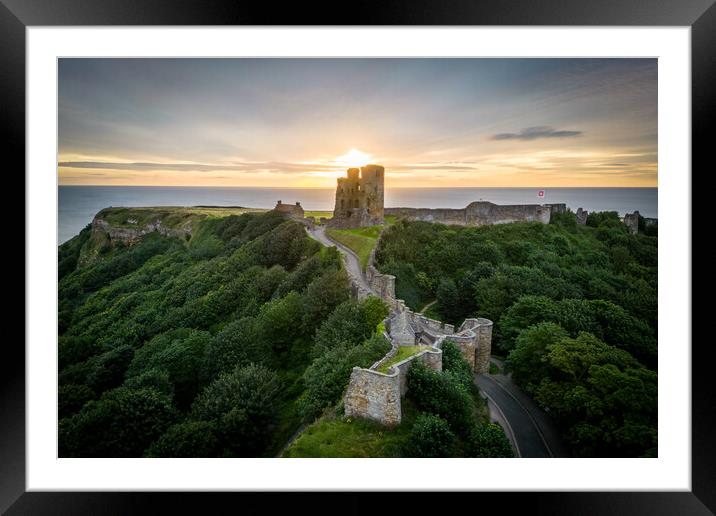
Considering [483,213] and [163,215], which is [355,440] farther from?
[163,215]

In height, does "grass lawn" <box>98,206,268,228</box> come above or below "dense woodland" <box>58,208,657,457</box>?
above

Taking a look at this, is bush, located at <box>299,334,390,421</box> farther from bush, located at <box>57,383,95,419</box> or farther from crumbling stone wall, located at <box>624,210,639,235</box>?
crumbling stone wall, located at <box>624,210,639,235</box>

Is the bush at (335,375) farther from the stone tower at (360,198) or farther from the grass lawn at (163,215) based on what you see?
the grass lawn at (163,215)

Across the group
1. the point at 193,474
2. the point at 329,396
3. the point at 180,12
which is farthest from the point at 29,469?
the point at 180,12

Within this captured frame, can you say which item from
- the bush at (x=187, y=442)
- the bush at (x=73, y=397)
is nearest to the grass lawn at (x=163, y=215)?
the bush at (x=73, y=397)

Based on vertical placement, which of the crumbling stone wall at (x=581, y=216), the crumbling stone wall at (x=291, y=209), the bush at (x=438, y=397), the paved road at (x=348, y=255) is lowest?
the bush at (x=438, y=397)

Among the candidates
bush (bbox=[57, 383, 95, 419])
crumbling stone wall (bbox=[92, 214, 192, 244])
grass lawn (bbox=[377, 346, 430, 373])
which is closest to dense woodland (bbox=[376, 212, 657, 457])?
grass lawn (bbox=[377, 346, 430, 373])

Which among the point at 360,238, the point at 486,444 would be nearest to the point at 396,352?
the point at 486,444
